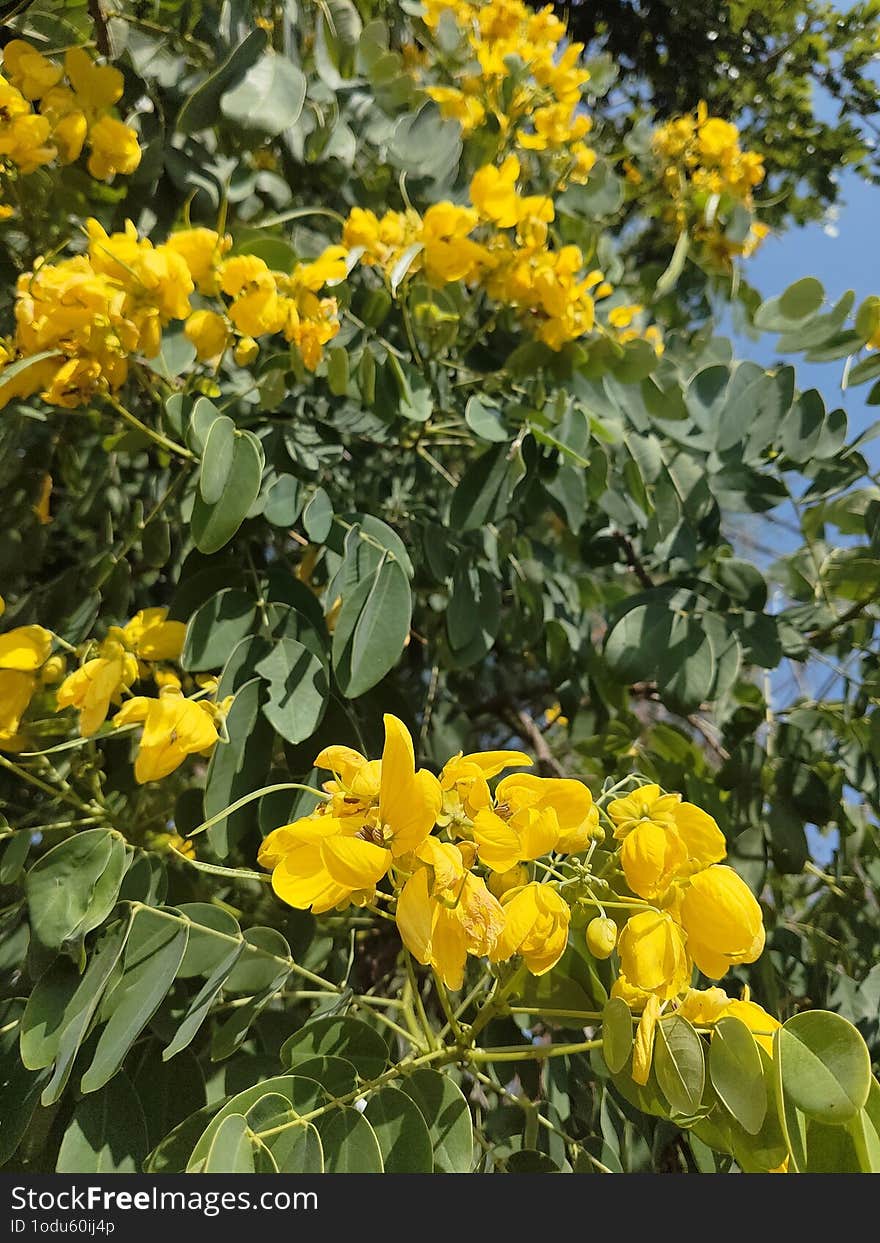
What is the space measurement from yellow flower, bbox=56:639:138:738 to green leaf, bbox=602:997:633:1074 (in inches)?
23.4

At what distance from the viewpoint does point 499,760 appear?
690 millimetres

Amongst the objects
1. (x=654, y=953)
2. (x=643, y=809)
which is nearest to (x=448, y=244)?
(x=643, y=809)

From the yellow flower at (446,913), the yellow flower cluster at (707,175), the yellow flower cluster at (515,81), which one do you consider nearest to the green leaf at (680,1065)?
the yellow flower at (446,913)

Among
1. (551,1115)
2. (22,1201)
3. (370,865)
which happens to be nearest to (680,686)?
(551,1115)

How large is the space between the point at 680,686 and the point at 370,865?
0.70 m

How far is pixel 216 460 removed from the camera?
0.93m

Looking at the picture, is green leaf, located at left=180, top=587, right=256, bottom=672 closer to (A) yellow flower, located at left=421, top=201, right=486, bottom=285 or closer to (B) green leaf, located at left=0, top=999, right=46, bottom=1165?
(B) green leaf, located at left=0, top=999, right=46, bottom=1165

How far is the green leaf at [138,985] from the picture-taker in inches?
29.0

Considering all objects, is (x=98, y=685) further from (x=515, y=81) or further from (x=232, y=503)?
(x=515, y=81)

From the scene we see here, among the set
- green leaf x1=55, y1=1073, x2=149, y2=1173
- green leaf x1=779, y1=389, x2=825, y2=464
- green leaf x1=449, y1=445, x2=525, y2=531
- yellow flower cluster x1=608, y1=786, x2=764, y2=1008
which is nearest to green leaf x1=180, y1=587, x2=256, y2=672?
green leaf x1=449, y1=445, x2=525, y2=531

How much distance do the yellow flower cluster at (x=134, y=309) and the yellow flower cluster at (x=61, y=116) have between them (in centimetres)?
16

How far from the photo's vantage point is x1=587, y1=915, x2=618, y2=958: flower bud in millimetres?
617

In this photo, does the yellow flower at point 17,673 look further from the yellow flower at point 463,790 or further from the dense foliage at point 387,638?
the yellow flower at point 463,790

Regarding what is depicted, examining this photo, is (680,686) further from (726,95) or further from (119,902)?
(726,95)
